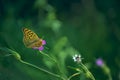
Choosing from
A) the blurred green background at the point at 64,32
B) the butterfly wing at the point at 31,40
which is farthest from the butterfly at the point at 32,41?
the blurred green background at the point at 64,32

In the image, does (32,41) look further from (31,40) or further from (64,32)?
(64,32)

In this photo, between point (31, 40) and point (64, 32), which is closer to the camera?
point (31, 40)

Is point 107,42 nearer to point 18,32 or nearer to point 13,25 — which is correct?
point 13,25

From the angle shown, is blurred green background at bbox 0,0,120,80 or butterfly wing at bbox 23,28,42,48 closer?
butterfly wing at bbox 23,28,42,48

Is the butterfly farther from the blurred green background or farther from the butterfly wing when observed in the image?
the blurred green background

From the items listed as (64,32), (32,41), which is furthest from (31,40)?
(64,32)

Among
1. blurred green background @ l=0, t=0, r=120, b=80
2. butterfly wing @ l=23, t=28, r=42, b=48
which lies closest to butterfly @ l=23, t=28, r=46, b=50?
butterfly wing @ l=23, t=28, r=42, b=48

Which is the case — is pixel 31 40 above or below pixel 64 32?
below

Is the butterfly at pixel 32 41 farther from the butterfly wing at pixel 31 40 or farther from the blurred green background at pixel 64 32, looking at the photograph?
the blurred green background at pixel 64 32
